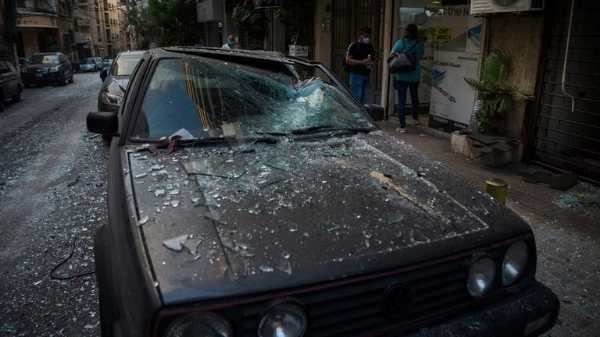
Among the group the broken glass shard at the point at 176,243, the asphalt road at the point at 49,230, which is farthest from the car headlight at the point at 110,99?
the broken glass shard at the point at 176,243

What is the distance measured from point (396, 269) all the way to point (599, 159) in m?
5.61

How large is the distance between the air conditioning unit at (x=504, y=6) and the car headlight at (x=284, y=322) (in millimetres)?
5519

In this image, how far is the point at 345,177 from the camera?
2363 mm

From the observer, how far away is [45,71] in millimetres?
21391

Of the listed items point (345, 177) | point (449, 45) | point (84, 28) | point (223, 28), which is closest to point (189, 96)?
point (345, 177)

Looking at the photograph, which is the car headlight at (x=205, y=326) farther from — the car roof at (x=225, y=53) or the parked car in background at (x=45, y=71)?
the parked car in background at (x=45, y=71)

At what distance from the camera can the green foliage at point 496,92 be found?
6.28 m

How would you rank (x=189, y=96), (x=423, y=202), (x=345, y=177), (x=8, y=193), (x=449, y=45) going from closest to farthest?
1. (x=423, y=202)
2. (x=345, y=177)
3. (x=189, y=96)
4. (x=8, y=193)
5. (x=449, y=45)

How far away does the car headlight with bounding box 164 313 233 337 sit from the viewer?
1.49 meters

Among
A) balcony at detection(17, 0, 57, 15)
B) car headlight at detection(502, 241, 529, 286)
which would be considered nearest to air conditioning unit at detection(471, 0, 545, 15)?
car headlight at detection(502, 241, 529, 286)

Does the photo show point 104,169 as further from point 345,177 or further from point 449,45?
point 449,45

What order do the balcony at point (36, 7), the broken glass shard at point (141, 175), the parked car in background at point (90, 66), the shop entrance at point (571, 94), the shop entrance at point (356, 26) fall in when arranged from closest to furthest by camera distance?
the broken glass shard at point (141, 175)
the shop entrance at point (571, 94)
the shop entrance at point (356, 26)
the balcony at point (36, 7)
the parked car in background at point (90, 66)

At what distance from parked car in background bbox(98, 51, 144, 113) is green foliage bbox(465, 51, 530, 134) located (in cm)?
528

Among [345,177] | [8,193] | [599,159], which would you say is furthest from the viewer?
[599,159]
